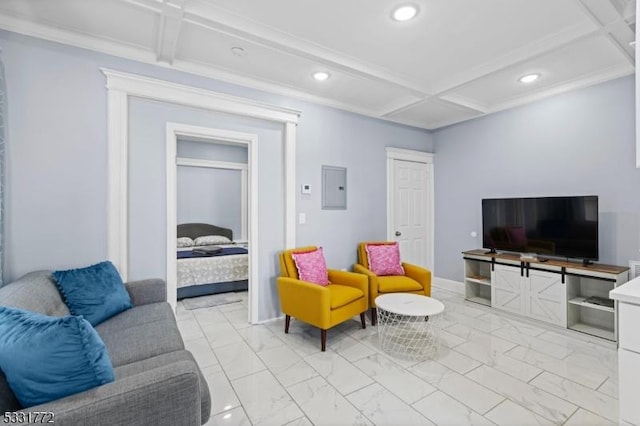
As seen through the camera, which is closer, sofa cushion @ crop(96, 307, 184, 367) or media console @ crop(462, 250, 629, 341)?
sofa cushion @ crop(96, 307, 184, 367)

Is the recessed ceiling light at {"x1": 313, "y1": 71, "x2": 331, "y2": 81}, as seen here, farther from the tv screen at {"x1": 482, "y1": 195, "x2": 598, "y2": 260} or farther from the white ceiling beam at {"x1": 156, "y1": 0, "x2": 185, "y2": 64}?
the tv screen at {"x1": 482, "y1": 195, "x2": 598, "y2": 260}

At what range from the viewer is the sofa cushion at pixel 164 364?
1375 mm

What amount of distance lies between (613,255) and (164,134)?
4710 mm

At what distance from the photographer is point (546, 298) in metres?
3.19

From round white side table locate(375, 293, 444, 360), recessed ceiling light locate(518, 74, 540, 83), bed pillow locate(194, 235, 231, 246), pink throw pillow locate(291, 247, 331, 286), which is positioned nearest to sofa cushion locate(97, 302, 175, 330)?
pink throw pillow locate(291, 247, 331, 286)

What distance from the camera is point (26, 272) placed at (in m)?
2.27

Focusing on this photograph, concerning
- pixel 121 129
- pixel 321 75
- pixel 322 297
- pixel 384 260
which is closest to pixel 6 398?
pixel 322 297

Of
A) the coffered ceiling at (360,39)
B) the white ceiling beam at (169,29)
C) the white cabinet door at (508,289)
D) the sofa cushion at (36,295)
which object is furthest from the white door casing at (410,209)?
the sofa cushion at (36,295)

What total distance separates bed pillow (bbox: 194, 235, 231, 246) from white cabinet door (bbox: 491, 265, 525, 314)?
4.49m

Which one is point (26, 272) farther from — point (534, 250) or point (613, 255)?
point (613, 255)

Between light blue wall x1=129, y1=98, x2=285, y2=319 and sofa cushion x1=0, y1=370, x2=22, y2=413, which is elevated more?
light blue wall x1=129, y1=98, x2=285, y2=319

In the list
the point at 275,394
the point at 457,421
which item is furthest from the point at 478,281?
the point at 275,394

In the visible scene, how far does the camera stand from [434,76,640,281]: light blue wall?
3.01 metres

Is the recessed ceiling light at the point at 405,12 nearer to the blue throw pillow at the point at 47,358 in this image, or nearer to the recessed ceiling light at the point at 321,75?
the recessed ceiling light at the point at 321,75
